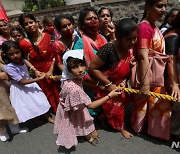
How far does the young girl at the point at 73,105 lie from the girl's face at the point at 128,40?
401 mm

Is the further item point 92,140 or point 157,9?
point 92,140

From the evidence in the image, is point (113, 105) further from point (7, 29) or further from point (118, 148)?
point (7, 29)

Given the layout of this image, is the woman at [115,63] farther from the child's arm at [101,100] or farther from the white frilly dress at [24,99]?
the white frilly dress at [24,99]

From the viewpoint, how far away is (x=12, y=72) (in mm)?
2508

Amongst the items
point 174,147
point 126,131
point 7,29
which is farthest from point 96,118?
point 7,29

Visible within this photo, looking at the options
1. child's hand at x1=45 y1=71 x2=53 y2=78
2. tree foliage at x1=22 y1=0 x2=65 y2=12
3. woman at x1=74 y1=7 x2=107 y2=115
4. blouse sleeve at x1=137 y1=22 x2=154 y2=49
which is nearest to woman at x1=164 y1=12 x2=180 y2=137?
blouse sleeve at x1=137 y1=22 x2=154 y2=49

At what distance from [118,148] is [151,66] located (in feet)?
3.20

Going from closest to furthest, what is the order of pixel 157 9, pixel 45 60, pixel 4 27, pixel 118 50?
pixel 157 9, pixel 118 50, pixel 45 60, pixel 4 27

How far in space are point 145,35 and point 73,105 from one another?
95 centimetres

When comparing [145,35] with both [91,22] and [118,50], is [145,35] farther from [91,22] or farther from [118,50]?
[91,22]

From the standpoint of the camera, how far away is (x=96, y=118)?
2.90 meters

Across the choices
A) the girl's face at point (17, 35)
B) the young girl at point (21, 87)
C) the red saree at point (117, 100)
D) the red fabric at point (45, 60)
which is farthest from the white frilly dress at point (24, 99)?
the red saree at point (117, 100)

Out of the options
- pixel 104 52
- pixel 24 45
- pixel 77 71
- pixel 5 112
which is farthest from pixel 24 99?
pixel 104 52

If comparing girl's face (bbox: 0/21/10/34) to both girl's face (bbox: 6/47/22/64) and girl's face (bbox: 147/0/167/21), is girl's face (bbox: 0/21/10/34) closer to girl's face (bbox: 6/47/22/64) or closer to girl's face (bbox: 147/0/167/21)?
girl's face (bbox: 6/47/22/64)
